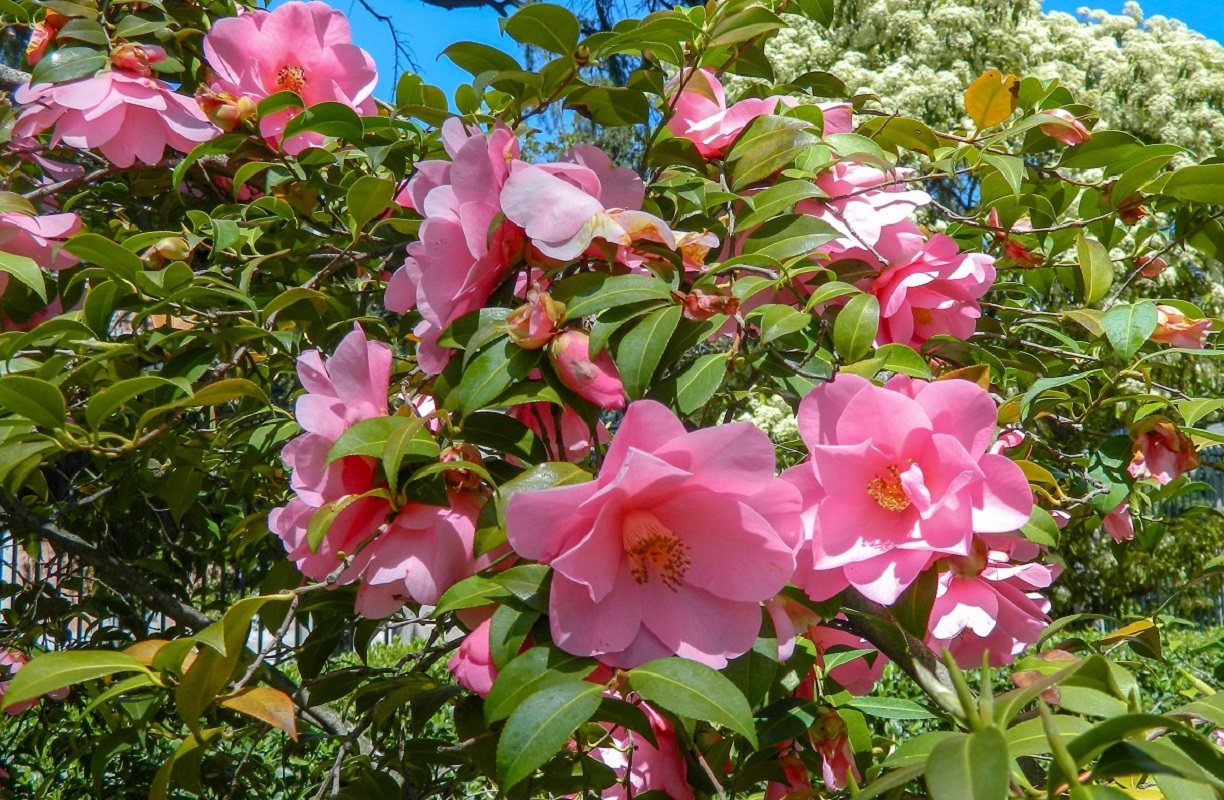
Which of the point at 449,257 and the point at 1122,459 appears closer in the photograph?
the point at 449,257

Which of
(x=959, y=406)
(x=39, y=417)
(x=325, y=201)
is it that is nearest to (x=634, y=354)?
(x=959, y=406)

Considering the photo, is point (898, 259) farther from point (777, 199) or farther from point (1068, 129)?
point (1068, 129)

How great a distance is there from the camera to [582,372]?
65cm

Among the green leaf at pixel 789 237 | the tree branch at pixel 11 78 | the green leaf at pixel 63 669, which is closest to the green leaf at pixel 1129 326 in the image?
the green leaf at pixel 789 237

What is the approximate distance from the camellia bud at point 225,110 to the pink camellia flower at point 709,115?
1.50 feet

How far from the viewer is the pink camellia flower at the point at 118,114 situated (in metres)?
1.03

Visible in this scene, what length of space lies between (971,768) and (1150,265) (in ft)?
3.28

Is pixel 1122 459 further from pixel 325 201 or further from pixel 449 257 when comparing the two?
pixel 325 201

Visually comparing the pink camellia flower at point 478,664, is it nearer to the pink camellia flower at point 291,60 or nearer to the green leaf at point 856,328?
the green leaf at point 856,328

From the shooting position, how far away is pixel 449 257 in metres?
0.70

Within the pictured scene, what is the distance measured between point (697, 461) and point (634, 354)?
10 centimetres

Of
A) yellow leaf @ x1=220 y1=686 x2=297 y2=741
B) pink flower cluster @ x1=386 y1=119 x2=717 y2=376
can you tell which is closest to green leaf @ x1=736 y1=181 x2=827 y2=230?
pink flower cluster @ x1=386 y1=119 x2=717 y2=376

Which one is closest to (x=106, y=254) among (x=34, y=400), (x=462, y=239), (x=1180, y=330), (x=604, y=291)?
(x=34, y=400)

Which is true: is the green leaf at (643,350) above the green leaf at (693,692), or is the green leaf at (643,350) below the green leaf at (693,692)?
above
